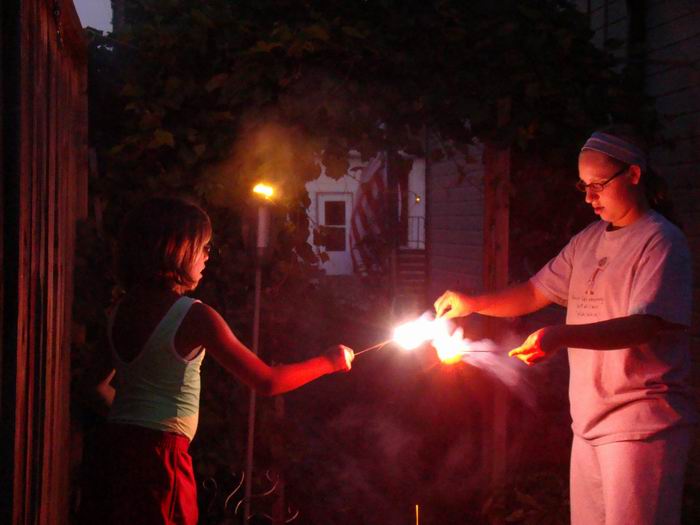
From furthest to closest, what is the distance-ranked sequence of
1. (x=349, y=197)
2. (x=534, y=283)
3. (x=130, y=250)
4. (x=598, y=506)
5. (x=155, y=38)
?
(x=349, y=197)
(x=155, y=38)
(x=534, y=283)
(x=598, y=506)
(x=130, y=250)

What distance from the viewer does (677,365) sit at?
301cm

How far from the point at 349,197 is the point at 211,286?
2086 cm

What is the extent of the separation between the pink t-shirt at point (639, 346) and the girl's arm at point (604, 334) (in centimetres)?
5

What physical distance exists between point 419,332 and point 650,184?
132cm

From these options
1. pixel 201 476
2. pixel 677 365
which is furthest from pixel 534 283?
pixel 201 476

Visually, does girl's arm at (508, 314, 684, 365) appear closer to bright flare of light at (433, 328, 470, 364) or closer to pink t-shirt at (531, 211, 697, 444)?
pink t-shirt at (531, 211, 697, 444)

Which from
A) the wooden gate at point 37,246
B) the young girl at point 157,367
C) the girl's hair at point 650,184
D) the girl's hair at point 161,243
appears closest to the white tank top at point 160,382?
the young girl at point 157,367

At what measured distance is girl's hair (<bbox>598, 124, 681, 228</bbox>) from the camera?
10.4 ft

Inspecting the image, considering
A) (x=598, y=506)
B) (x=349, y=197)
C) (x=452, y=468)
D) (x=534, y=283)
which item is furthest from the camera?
(x=349, y=197)

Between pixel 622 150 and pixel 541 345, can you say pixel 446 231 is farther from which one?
pixel 541 345

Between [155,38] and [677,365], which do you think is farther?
[155,38]

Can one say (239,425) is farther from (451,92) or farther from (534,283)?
(451,92)

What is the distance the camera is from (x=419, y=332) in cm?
359

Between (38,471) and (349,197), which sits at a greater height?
(349,197)
